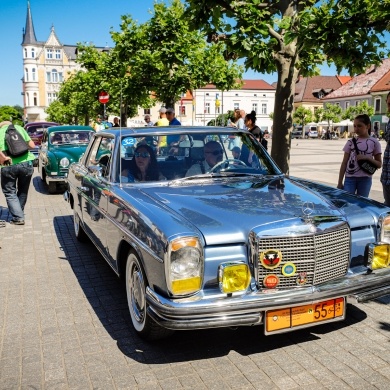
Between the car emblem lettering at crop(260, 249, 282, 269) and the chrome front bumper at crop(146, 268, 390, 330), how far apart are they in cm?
19

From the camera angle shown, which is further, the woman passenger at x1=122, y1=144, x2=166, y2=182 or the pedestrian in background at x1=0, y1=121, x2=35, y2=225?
the pedestrian in background at x1=0, y1=121, x2=35, y2=225

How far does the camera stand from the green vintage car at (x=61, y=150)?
1138cm

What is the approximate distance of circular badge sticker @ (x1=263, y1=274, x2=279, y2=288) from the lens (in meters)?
3.17

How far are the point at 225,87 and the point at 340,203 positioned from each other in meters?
17.7

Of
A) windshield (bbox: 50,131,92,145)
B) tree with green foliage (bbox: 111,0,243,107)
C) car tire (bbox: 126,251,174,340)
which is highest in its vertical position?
tree with green foliage (bbox: 111,0,243,107)

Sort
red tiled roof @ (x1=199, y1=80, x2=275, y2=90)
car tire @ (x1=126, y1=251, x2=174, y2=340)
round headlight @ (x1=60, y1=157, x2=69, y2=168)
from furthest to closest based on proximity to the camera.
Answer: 1. red tiled roof @ (x1=199, y1=80, x2=275, y2=90)
2. round headlight @ (x1=60, y1=157, x2=69, y2=168)
3. car tire @ (x1=126, y1=251, x2=174, y2=340)

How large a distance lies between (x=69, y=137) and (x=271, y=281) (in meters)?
10.4

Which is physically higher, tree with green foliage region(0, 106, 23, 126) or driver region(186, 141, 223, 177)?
tree with green foliage region(0, 106, 23, 126)

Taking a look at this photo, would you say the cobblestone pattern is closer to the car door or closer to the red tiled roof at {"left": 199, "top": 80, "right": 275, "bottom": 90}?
the car door

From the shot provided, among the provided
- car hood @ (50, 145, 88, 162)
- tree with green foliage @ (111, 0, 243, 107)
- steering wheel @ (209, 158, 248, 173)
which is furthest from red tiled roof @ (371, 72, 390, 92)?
steering wheel @ (209, 158, 248, 173)

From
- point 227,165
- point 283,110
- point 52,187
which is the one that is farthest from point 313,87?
point 227,165

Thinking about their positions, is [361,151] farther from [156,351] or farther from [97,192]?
[156,351]

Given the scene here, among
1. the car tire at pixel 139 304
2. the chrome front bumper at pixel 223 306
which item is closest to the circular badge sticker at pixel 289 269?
the chrome front bumper at pixel 223 306

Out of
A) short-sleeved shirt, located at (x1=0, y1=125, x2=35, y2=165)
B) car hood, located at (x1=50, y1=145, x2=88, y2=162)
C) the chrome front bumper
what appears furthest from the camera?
car hood, located at (x1=50, y1=145, x2=88, y2=162)
